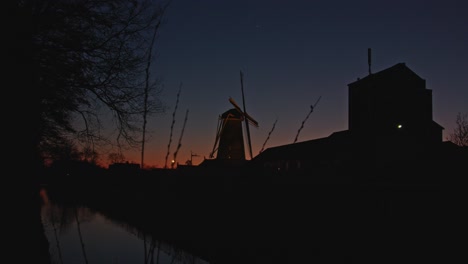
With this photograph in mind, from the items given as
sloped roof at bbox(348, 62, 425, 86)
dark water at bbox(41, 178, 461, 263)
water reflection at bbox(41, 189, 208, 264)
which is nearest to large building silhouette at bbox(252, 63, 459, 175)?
sloped roof at bbox(348, 62, 425, 86)

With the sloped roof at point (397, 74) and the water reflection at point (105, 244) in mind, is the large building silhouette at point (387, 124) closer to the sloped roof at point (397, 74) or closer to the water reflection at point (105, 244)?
the sloped roof at point (397, 74)

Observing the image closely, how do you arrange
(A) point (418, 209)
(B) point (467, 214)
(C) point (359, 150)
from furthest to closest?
(C) point (359, 150)
(A) point (418, 209)
(B) point (467, 214)

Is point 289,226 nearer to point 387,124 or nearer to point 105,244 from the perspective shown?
Result: point 105,244

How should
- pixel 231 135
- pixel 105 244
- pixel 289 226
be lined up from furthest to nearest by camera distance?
1. pixel 231 135
2. pixel 105 244
3. pixel 289 226

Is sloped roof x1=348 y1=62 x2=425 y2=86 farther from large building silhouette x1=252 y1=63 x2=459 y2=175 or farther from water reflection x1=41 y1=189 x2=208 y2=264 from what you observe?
water reflection x1=41 y1=189 x2=208 y2=264

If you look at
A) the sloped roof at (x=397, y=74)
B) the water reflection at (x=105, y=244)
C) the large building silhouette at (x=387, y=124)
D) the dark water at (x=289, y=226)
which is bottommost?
the water reflection at (x=105, y=244)

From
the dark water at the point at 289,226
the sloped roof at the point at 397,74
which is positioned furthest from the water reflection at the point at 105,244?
the sloped roof at the point at 397,74

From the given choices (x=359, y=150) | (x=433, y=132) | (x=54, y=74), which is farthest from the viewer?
(x=433, y=132)

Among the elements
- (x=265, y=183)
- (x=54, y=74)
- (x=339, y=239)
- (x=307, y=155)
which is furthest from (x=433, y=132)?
(x=54, y=74)

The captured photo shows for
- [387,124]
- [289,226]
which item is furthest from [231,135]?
[289,226]

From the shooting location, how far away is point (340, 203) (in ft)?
47.7

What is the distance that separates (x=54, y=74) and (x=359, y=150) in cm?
2523

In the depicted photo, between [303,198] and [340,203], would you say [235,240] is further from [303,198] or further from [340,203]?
[340,203]

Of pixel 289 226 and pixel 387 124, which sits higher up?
pixel 387 124
